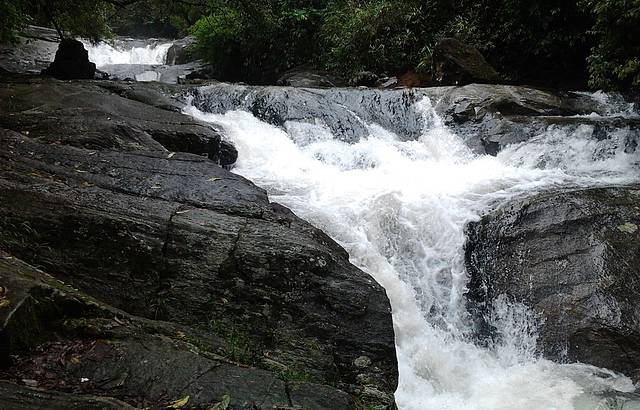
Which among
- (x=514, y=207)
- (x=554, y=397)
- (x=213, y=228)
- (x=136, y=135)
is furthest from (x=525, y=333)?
(x=136, y=135)

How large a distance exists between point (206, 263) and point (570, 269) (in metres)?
4.24

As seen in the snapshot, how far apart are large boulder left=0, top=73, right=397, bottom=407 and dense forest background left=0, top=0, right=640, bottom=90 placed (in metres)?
4.74

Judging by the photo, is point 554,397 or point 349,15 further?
point 349,15

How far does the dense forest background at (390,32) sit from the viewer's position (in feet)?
33.3

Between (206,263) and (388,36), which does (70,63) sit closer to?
(388,36)

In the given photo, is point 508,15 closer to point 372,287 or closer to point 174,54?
point 372,287

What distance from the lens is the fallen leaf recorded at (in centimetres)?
258

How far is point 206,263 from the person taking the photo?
4.14m

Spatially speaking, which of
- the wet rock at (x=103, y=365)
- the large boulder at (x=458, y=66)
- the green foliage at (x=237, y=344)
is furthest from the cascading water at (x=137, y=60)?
the wet rock at (x=103, y=365)

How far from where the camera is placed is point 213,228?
444 cm

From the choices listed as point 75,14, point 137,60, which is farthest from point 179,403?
point 137,60

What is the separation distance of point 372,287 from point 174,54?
2073cm

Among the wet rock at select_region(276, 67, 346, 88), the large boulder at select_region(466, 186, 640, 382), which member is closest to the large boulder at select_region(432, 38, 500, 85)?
the wet rock at select_region(276, 67, 346, 88)

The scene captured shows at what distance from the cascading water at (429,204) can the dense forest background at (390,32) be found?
7.62 feet
